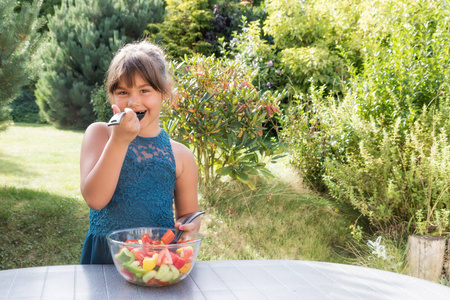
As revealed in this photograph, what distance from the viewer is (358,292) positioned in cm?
122

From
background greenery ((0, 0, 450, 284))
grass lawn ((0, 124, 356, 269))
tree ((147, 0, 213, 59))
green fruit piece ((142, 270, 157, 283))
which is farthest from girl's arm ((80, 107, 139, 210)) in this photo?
tree ((147, 0, 213, 59))

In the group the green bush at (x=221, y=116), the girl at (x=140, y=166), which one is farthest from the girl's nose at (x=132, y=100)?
the green bush at (x=221, y=116)

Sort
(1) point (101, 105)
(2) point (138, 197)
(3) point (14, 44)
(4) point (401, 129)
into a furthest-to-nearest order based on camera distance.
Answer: (1) point (101, 105), (4) point (401, 129), (3) point (14, 44), (2) point (138, 197)

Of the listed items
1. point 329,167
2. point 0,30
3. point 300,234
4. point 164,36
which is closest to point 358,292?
point 329,167

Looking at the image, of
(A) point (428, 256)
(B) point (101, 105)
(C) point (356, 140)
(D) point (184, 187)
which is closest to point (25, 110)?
(B) point (101, 105)

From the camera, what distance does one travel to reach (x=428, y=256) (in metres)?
3.10

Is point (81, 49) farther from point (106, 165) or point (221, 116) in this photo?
point (106, 165)

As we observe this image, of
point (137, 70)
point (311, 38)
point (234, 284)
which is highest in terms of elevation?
point (311, 38)

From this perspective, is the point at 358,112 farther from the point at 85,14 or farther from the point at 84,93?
the point at 85,14

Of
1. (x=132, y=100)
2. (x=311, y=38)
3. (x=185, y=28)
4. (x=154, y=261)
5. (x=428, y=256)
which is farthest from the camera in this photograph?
(x=185, y=28)

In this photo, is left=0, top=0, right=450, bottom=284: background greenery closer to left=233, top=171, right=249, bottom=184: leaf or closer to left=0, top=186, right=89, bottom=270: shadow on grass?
left=233, top=171, right=249, bottom=184: leaf

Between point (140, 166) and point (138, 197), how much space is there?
0.34ft

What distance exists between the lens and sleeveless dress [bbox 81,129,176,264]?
1.54m

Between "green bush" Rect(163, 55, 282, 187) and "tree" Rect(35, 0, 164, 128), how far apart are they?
6.29 meters
